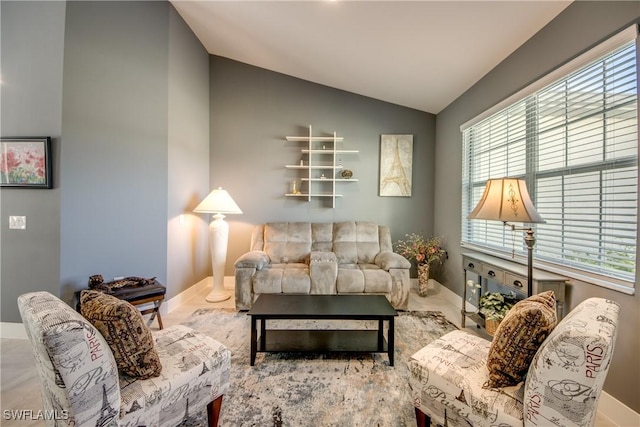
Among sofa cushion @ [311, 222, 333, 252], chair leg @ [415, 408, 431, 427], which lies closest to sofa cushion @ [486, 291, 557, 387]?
chair leg @ [415, 408, 431, 427]

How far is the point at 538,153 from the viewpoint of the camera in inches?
84.1

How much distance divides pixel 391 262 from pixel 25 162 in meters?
3.70

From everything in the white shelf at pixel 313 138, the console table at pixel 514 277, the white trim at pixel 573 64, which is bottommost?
the console table at pixel 514 277

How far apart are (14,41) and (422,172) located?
186 inches

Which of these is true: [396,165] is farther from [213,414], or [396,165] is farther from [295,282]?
[213,414]

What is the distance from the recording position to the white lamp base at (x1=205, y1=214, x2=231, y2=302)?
332 cm

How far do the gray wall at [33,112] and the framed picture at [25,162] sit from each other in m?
0.05

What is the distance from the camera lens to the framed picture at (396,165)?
3.87 m

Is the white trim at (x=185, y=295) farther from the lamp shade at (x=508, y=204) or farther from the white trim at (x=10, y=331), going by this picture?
the lamp shade at (x=508, y=204)

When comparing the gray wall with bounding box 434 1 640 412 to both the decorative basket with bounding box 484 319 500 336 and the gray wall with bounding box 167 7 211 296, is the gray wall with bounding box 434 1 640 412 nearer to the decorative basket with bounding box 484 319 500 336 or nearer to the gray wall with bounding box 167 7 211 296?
the decorative basket with bounding box 484 319 500 336

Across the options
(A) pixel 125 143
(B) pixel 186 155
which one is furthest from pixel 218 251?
(A) pixel 125 143

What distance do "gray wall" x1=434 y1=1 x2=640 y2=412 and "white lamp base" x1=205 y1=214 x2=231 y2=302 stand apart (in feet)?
10.2

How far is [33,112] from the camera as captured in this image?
220 centimetres

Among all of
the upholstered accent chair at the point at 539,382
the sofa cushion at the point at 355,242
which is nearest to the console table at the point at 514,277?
the upholstered accent chair at the point at 539,382
